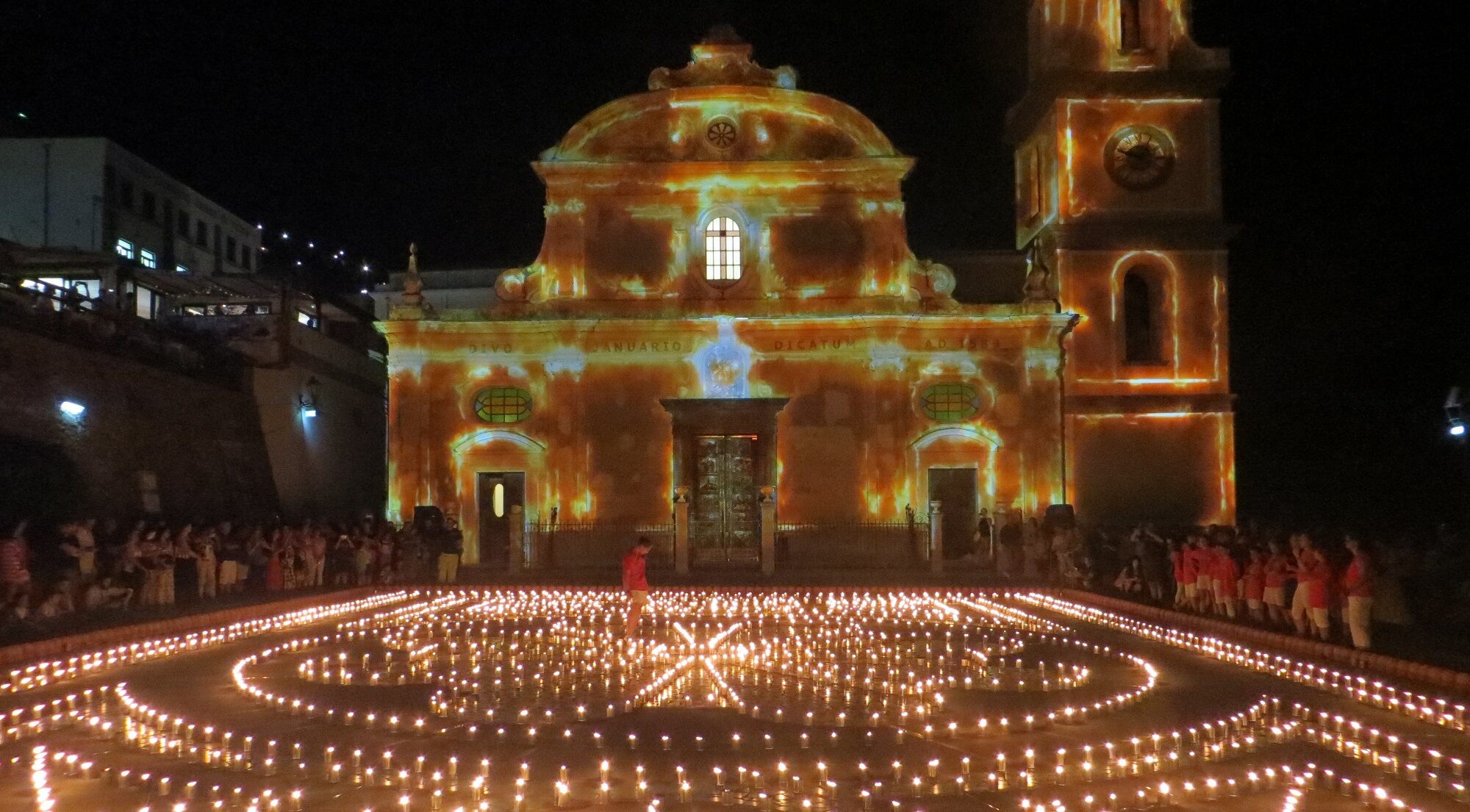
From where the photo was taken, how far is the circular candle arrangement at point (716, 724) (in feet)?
31.2

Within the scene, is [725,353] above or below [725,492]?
above

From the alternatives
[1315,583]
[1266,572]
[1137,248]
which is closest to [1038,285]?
[1137,248]

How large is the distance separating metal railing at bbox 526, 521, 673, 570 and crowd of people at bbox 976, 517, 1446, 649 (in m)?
7.93

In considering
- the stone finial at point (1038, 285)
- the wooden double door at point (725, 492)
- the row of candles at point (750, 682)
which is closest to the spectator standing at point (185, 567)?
the row of candles at point (750, 682)

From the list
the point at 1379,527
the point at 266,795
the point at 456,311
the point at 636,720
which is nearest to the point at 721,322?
the point at 456,311

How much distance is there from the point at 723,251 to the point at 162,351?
13.6 meters

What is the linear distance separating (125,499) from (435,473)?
305 inches

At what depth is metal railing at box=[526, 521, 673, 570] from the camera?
31.5 m

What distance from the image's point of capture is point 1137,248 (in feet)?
114

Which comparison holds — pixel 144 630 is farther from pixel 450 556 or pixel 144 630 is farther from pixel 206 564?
pixel 450 556

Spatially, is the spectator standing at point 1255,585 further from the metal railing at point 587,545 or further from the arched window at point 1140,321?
the arched window at point 1140,321

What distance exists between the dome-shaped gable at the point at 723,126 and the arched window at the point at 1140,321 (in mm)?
7254

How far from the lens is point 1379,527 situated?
35500mm

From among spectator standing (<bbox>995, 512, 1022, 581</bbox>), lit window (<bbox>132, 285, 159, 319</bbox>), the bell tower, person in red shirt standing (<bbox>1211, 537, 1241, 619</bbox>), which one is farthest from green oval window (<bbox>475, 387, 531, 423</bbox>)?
person in red shirt standing (<bbox>1211, 537, 1241, 619</bbox>)
